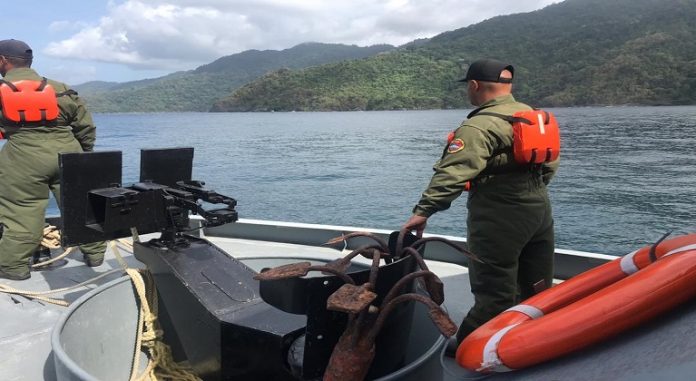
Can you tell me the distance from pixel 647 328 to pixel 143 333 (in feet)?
6.90

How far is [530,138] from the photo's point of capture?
234 centimetres

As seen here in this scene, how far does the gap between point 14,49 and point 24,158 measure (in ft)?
2.47

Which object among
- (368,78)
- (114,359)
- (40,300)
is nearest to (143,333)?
(114,359)

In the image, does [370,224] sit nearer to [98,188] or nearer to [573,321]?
[98,188]

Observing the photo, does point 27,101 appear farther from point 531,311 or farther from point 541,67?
point 541,67

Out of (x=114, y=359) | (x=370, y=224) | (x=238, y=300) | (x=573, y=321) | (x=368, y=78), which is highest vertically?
(x=368, y=78)

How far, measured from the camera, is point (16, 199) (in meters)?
3.77

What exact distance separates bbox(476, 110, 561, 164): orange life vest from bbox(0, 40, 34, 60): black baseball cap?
322 centimetres

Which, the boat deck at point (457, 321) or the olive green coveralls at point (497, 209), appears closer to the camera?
the boat deck at point (457, 321)

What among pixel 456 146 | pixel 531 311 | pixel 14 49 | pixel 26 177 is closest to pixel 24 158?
pixel 26 177

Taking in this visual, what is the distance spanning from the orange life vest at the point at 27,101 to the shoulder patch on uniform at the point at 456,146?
2851 millimetres

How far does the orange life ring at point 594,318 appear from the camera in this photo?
3.91 feet

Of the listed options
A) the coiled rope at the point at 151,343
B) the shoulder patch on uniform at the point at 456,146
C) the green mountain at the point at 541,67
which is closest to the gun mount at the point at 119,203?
the coiled rope at the point at 151,343

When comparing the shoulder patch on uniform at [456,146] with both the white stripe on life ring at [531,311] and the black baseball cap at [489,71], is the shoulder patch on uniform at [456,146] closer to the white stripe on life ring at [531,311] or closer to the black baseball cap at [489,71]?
the black baseball cap at [489,71]
